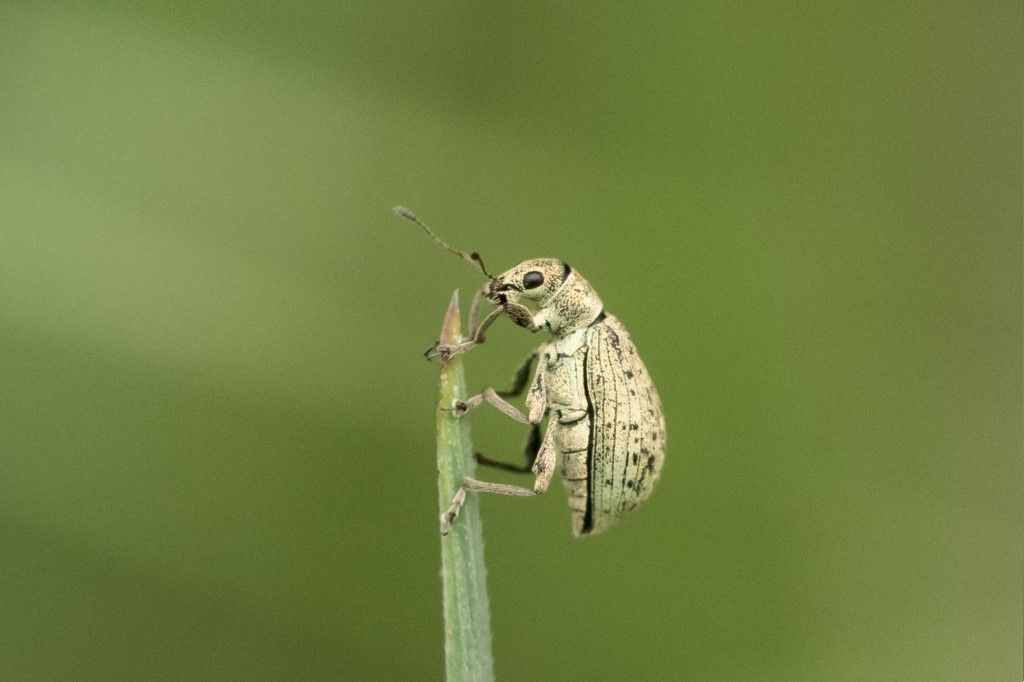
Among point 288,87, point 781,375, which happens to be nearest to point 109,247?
point 288,87

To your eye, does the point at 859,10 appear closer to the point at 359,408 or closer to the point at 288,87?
the point at 288,87

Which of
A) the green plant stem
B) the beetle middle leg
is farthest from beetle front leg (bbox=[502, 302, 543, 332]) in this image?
the green plant stem

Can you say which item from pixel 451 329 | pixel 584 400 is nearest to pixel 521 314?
pixel 584 400

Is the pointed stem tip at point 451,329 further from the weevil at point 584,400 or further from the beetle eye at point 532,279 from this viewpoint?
the beetle eye at point 532,279

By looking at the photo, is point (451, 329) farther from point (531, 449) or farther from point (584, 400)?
point (531, 449)

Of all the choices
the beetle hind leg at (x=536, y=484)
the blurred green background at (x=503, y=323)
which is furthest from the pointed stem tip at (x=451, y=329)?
the blurred green background at (x=503, y=323)

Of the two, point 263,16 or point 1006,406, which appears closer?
point 263,16
